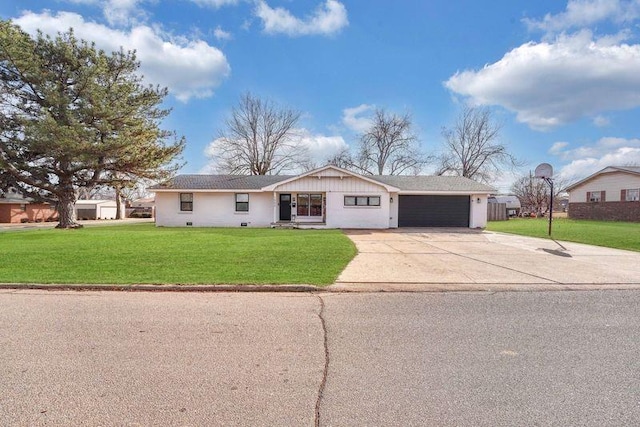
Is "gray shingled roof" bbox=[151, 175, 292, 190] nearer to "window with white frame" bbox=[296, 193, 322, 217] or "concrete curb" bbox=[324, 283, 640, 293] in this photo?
"window with white frame" bbox=[296, 193, 322, 217]

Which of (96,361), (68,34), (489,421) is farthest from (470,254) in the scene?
(68,34)

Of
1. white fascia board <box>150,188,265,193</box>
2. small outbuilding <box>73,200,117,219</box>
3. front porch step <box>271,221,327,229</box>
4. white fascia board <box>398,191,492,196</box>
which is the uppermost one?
white fascia board <box>150,188,265,193</box>

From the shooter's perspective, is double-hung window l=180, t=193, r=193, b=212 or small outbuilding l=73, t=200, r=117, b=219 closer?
double-hung window l=180, t=193, r=193, b=212

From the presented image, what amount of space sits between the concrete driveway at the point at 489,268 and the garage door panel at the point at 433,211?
410 inches

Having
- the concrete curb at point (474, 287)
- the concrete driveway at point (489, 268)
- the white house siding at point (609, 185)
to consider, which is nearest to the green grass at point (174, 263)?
the concrete curb at point (474, 287)

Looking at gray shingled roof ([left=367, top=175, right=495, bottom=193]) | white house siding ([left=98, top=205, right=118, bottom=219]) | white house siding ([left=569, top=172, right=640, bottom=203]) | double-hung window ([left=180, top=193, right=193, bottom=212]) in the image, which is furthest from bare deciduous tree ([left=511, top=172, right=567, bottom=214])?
white house siding ([left=98, top=205, right=118, bottom=219])

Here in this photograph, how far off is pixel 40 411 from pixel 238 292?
371 cm

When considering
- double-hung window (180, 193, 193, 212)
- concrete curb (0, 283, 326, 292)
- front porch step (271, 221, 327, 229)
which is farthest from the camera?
double-hung window (180, 193, 193, 212)

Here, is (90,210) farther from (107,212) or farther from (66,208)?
(66,208)

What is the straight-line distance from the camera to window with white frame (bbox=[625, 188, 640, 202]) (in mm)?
27930

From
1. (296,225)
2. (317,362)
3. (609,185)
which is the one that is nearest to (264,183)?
(296,225)

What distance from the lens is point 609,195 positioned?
30250 millimetres

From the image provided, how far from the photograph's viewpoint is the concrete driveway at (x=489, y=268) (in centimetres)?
698

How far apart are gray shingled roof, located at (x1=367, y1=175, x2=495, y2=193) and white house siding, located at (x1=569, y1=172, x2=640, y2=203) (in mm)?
15166
